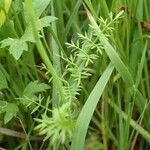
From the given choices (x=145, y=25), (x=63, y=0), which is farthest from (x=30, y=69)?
(x=145, y=25)

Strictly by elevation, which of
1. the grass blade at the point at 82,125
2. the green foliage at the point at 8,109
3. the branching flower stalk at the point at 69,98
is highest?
the branching flower stalk at the point at 69,98

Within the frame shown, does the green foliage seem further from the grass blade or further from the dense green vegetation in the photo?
the grass blade

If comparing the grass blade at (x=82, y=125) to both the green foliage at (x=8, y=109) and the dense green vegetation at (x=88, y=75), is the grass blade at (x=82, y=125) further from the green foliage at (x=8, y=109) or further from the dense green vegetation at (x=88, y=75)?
the green foliage at (x=8, y=109)

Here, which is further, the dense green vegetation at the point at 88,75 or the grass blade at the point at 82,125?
the dense green vegetation at the point at 88,75

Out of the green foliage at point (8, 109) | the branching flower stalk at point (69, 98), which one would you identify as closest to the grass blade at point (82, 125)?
the branching flower stalk at point (69, 98)

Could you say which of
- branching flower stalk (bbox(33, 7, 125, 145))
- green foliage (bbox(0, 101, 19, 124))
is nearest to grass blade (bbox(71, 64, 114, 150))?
branching flower stalk (bbox(33, 7, 125, 145))

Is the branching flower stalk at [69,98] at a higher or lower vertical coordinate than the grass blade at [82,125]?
higher

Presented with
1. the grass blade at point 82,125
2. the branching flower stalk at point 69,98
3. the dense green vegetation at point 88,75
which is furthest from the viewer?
Answer: the dense green vegetation at point 88,75

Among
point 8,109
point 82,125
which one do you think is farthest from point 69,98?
point 8,109

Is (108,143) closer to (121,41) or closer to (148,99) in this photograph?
(148,99)

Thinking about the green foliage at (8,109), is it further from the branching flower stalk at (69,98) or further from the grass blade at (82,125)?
the grass blade at (82,125)

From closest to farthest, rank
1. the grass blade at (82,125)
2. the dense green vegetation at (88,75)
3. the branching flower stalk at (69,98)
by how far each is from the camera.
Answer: the branching flower stalk at (69,98), the grass blade at (82,125), the dense green vegetation at (88,75)
